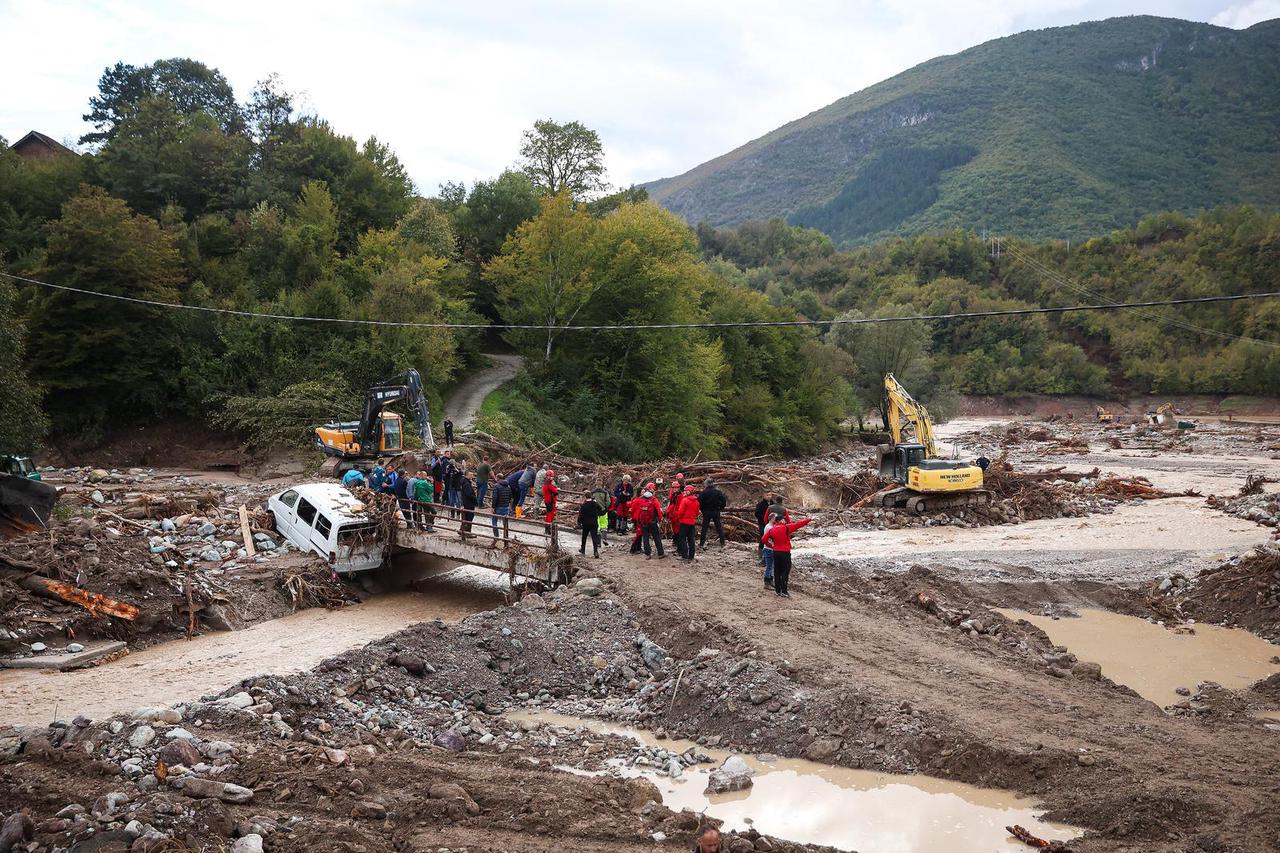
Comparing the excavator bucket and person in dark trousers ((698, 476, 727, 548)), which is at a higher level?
the excavator bucket

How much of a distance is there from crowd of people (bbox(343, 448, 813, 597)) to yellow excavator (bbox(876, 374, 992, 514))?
358 inches

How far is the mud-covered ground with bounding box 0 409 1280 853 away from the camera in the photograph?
312 inches

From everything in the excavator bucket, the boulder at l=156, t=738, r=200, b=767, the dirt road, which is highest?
the dirt road

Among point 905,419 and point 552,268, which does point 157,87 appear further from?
point 905,419

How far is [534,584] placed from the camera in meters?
16.1

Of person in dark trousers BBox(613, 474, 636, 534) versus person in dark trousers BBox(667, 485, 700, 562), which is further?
person in dark trousers BBox(613, 474, 636, 534)

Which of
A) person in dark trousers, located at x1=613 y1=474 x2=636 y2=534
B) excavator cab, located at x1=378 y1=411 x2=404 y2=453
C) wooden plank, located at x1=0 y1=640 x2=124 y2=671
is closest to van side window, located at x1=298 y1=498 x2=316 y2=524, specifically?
wooden plank, located at x1=0 y1=640 x2=124 y2=671

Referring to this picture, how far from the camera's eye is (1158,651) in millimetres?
15383

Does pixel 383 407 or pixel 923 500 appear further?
pixel 923 500

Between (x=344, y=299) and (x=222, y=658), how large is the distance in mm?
27244


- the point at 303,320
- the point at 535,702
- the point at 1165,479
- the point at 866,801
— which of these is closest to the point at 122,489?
the point at 303,320

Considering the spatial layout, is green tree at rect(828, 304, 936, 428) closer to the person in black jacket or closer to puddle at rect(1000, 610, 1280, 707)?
puddle at rect(1000, 610, 1280, 707)

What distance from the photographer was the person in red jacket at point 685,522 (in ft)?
55.3

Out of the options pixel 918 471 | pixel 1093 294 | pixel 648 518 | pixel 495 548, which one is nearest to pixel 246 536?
pixel 495 548
